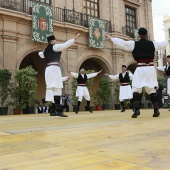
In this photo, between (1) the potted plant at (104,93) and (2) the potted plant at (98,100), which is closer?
(2) the potted plant at (98,100)

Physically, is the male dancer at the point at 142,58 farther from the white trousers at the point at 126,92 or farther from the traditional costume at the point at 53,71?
the white trousers at the point at 126,92

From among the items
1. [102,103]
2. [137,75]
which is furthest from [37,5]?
[137,75]

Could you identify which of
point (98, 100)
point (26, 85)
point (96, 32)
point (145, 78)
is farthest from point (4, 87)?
point (145, 78)

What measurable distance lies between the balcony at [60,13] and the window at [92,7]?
643 millimetres

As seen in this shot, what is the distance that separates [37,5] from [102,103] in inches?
244

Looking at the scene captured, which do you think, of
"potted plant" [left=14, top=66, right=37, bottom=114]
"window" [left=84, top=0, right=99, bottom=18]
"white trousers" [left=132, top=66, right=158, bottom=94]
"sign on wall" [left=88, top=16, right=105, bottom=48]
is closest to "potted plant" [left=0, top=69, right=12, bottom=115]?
"potted plant" [left=14, top=66, right=37, bottom=114]

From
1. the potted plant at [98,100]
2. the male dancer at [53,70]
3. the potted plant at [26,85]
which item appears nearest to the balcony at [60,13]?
the potted plant at [26,85]

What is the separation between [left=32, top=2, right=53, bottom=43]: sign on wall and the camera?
1184 cm

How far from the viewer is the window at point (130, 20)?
17144 millimetres

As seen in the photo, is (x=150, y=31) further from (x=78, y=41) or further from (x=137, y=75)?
(x=137, y=75)

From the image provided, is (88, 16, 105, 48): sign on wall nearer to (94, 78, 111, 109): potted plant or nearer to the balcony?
the balcony

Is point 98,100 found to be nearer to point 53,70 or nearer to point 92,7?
point 92,7

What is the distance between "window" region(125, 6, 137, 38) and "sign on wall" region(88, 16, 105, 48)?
2.96 meters

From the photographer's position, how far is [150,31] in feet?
62.3
